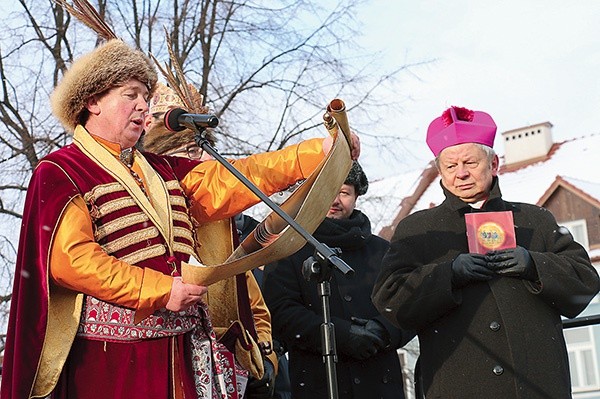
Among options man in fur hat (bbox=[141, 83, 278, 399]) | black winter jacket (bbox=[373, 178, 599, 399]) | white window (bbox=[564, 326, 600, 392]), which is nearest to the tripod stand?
man in fur hat (bbox=[141, 83, 278, 399])

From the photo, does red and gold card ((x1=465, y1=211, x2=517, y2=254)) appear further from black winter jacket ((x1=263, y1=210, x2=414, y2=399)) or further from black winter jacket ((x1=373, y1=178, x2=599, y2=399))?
black winter jacket ((x1=263, y1=210, x2=414, y2=399))

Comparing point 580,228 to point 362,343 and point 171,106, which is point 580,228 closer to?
point 362,343

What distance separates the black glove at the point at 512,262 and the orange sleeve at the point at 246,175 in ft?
3.01

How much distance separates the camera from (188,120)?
383 centimetres

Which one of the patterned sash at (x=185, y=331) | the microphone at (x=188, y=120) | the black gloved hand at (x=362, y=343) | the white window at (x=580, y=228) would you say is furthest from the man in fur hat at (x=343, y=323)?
the white window at (x=580, y=228)

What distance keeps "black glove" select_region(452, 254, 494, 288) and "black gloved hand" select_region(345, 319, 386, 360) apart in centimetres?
87

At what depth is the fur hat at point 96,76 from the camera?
410cm

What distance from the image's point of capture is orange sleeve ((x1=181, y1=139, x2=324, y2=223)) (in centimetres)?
405

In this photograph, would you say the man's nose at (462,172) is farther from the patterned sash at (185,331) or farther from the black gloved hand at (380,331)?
the patterned sash at (185,331)

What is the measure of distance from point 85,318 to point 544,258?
6.39ft

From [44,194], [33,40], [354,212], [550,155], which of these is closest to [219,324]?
[44,194]

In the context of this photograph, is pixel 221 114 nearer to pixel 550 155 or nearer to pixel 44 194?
pixel 44 194

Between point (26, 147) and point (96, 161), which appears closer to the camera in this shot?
point (96, 161)

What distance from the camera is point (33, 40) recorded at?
13.7m
